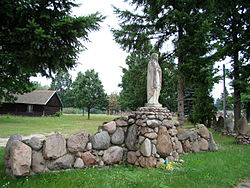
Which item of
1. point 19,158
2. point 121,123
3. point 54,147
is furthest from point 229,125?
point 19,158

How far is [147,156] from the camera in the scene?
506 centimetres

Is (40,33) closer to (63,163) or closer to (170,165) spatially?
(63,163)

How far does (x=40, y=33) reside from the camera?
367 centimetres

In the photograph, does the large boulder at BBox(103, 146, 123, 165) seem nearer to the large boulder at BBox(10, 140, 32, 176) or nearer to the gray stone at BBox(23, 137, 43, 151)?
the gray stone at BBox(23, 137, 43, 151)

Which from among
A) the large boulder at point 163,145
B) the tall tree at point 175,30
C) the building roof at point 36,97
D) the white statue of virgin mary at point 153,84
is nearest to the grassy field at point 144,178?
the large boulder at point 163,145

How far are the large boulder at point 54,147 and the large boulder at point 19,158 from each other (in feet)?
1.20

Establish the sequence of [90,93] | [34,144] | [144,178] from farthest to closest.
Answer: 1. [90,93]
2. [34,144]
3. [144,178]

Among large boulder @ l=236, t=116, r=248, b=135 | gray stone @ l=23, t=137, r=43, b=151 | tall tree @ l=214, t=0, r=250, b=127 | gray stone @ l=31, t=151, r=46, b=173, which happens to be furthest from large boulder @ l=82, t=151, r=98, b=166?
tall tree @ l=214, t=0, r=250, b=127

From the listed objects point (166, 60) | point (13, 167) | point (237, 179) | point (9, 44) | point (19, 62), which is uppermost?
point (166, 60)

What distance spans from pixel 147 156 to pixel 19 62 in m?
4.41

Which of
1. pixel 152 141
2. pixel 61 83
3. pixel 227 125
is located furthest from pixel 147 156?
pixel 61 83

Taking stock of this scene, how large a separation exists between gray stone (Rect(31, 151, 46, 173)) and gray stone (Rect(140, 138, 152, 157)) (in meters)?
2.66

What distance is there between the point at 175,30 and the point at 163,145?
8144mm

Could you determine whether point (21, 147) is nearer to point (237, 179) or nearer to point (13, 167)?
point (13, 167)
